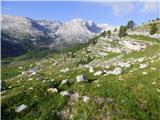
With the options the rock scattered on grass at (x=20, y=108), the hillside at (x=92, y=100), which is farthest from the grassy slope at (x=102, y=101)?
the rock scattered on grass at (x=20, y=108)

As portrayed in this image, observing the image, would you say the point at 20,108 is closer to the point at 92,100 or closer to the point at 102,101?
the point at 92,100

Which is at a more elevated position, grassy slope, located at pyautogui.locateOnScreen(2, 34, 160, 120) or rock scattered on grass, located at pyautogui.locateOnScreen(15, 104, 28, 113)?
rock scattered on grass, located at pyautogui.locateOnScreen(15, 104, 28, 113)

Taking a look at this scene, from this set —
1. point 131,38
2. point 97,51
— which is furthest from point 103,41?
point 131,38

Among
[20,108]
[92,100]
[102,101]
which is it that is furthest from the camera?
[92,100]

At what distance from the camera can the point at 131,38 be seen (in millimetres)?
154250

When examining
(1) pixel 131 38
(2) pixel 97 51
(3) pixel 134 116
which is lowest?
(2) pixel 97 51

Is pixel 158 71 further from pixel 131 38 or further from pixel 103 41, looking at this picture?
pixel 103 41

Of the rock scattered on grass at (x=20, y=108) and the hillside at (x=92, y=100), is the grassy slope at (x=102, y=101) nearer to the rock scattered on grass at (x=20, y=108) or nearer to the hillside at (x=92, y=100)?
the hillside at (x=92, y=100)

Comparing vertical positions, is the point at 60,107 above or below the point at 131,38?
above

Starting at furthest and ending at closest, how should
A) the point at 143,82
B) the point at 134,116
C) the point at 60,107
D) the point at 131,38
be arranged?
the point at 131,38, the point at 143,82, the point at 60,107, the point at 134,116

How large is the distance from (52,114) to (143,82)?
15.0m

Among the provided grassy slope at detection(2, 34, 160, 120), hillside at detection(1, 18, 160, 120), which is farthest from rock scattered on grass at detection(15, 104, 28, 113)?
grassy slope at detection(2, 34, 160, 120)

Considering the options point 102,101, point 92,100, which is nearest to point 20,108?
point 92,100

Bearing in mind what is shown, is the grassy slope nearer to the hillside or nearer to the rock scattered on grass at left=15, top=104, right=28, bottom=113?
the hillside
